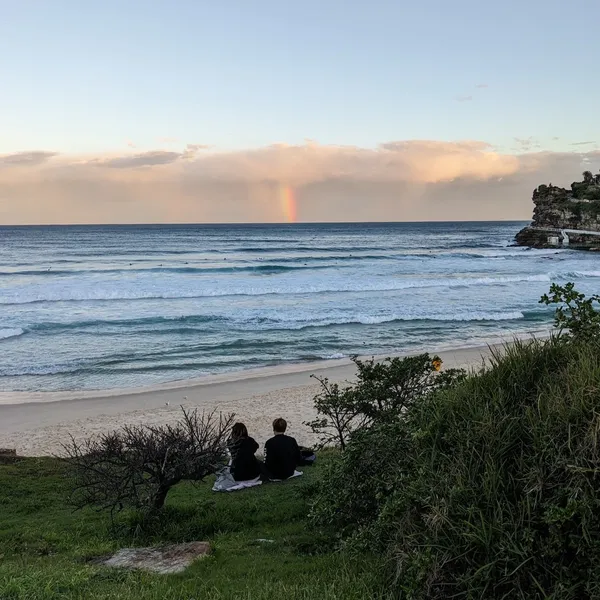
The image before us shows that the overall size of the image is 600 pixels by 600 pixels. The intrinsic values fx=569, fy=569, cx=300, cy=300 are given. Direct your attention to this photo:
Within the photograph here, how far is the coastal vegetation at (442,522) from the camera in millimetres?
3434

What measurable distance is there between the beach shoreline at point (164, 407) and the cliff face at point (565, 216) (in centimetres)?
7109

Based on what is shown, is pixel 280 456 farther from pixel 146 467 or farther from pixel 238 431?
pixel 146 467

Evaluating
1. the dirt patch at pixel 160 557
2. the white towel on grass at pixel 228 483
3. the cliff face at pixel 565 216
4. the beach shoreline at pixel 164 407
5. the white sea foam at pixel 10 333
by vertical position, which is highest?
the cliff face at pixel 565 216

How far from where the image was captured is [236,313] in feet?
91.7

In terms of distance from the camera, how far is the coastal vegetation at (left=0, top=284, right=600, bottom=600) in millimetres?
3434

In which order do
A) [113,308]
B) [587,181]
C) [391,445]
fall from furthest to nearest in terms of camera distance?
[587,181]
[113,308]
[391,445]

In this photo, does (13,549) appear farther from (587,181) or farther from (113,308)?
(587,181)

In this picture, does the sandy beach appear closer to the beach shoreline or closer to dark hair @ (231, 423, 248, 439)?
the beach shoreline

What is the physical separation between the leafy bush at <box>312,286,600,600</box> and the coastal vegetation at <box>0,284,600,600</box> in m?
0.01

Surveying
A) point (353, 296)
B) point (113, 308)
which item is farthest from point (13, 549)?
point (353, 296)

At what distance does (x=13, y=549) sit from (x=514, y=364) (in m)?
5.57

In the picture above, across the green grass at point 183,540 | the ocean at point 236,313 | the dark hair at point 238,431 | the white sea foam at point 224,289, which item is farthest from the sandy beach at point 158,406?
the white sea foam at point 224,289

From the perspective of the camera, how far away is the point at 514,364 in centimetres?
464

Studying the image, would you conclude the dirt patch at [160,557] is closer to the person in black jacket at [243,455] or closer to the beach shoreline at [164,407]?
the person in black jacket at [243,455]
